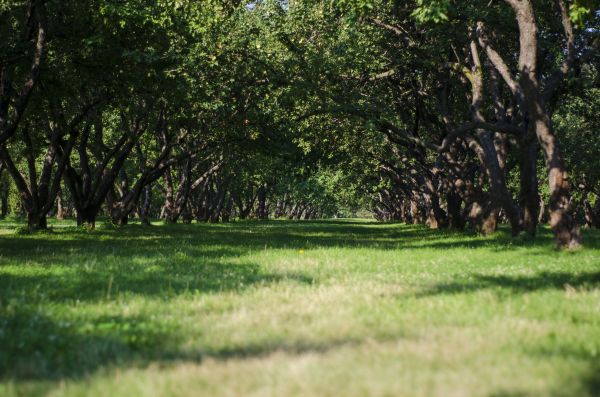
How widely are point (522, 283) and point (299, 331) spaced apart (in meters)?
5.12

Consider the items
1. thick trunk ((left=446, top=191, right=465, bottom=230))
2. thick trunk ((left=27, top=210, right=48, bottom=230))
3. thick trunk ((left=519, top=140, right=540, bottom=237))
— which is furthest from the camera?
thick trunk ((left=446, top=191, right=465, bottom=230))

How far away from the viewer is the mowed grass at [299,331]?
434 centimetres

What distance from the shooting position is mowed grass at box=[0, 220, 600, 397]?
171 inches

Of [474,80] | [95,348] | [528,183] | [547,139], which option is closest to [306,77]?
[474,80]

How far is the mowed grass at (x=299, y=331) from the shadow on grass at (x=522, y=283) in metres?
0.03

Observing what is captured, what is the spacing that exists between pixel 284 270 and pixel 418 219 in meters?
48.8

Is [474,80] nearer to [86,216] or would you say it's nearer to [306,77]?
[306,77]

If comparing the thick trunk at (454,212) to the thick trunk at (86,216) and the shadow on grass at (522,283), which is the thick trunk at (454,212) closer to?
the thick trunk at (86,216)

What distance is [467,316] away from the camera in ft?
21.8

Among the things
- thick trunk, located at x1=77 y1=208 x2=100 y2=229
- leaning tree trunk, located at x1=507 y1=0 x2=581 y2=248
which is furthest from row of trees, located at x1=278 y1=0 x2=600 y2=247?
thick trunk, located at x1=77 y1=208 x2=100 y2=229

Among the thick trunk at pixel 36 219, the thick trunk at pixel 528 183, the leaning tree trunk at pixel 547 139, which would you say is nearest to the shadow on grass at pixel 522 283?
the leaning tree trunk at pixel 547 139

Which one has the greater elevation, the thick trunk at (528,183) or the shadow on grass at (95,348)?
the thick trunk at (528,183)

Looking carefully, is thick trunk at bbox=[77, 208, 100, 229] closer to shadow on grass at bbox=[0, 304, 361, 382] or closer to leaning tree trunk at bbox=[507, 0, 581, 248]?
leaning tree trunk at bbox=[507, 0, 581, 248]

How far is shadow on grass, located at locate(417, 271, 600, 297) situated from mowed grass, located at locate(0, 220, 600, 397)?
31mm
